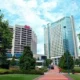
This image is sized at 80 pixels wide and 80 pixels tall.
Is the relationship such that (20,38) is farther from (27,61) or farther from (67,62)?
(27,61)

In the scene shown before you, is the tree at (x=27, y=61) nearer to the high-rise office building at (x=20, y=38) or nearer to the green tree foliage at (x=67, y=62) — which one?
the green tree foliage at (x=67, y=62)

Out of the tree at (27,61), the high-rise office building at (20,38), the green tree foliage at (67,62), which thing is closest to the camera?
the tree at (27,61)

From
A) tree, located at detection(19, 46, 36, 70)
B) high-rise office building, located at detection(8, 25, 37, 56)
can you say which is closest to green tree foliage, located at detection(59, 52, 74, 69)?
tree, located at detection(19, 46, 36, 70)

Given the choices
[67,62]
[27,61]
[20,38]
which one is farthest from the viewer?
[20,38]

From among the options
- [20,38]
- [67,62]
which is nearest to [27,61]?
[67,62]

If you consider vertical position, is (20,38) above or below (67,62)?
above

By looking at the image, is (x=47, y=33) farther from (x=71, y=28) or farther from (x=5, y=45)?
(x=5, y=45)

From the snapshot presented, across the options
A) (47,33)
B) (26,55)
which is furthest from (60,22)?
(26,55)

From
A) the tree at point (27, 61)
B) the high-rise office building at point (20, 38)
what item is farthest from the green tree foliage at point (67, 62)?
the high-rise office building at point (20, 38)

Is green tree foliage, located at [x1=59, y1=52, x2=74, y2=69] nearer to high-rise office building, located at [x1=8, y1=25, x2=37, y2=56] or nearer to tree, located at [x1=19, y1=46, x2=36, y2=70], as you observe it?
tree, located at [x1=19, y1=46, x2=36, y2=70]

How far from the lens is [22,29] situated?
18912 centimetres

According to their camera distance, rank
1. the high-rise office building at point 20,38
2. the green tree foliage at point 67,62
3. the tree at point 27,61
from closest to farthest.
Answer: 1. the tree at point 27,61
2. the green tree foliage at point 67,62
3. the high-rise office building at point 20,38

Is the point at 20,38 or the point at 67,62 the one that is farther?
the point at 20,38

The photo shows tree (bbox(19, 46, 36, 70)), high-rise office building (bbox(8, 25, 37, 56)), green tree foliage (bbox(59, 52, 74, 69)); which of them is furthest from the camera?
high-rise office building (bbox(8, 25, 37, 56))
